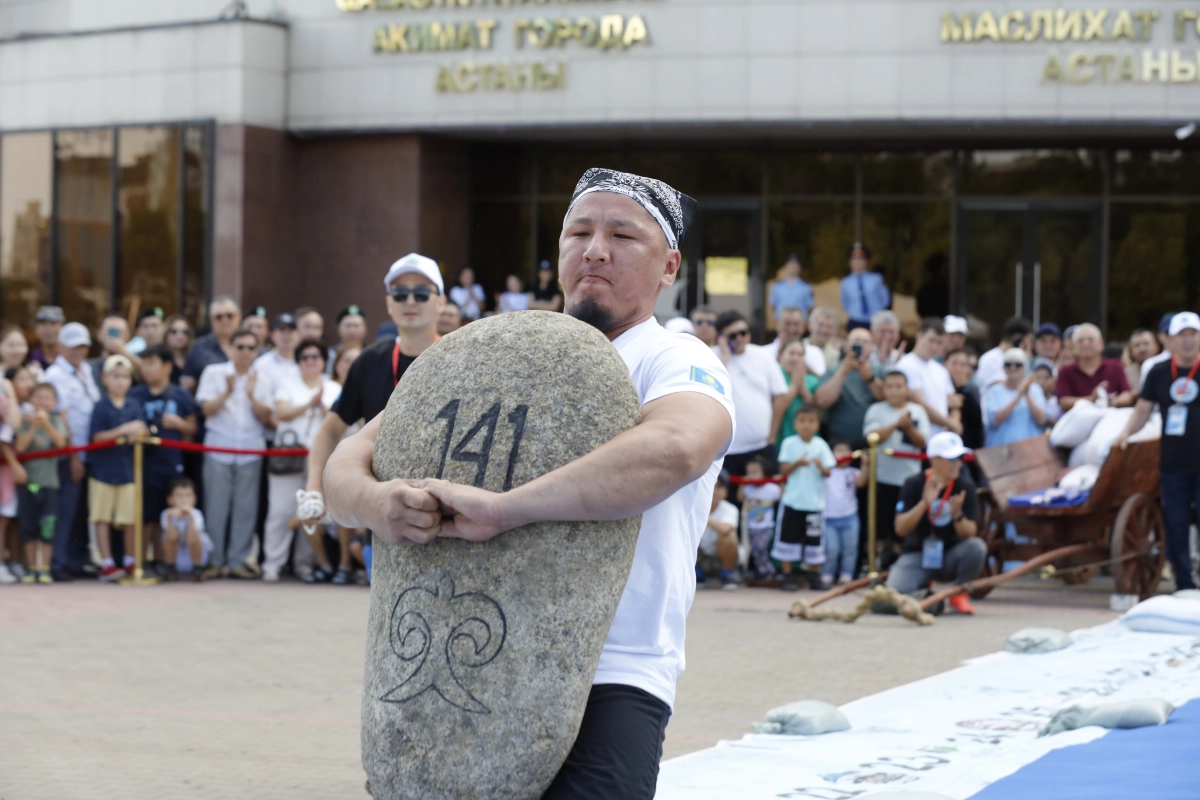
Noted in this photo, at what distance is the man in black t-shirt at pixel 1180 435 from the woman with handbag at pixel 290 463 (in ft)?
20.5

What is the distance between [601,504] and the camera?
2596mm

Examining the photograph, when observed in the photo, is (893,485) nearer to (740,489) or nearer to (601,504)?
(740,489)

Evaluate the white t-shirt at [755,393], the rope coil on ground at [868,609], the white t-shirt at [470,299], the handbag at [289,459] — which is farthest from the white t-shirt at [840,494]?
the white t-shirt at [470,299]

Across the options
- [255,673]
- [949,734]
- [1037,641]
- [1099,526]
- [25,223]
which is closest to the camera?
[949,734]

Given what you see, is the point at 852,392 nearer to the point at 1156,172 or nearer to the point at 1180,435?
the point at 1180,435

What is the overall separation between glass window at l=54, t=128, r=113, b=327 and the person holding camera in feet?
44.3

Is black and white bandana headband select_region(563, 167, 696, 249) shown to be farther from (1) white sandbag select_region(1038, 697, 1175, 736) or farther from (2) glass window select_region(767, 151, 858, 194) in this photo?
(2) glass window select_region(767, 151, 858, 194)

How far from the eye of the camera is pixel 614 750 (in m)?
2.66

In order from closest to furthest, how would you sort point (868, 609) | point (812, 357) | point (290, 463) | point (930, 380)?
point (868, 609)
point (290, 463)
point (930, 380)
point (812, 357)

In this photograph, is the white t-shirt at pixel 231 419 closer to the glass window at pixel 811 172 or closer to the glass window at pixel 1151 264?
the glass window at pixel 811 172

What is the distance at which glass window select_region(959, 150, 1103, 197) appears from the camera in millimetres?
22469

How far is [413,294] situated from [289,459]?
706 cm

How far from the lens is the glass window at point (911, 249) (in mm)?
22531

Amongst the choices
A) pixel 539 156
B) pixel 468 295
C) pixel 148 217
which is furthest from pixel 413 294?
pixel 539 156
